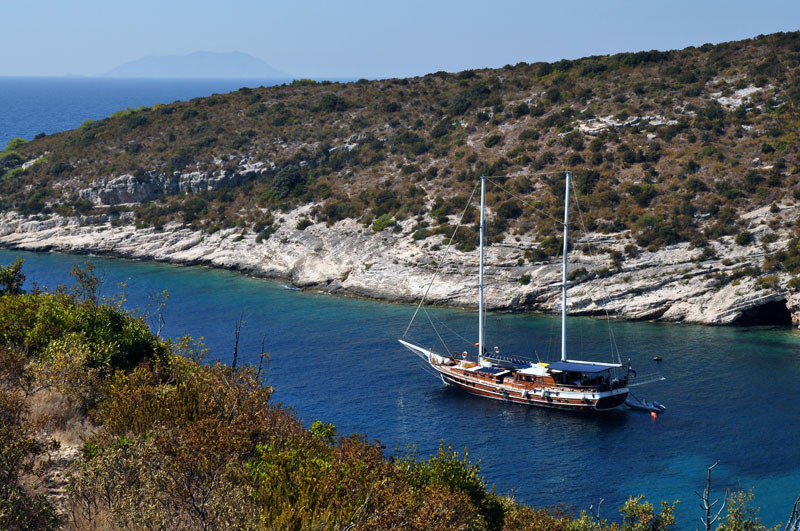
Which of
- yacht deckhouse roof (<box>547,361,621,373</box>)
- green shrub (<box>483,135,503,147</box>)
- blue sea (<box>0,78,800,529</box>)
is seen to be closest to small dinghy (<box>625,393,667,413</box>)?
blue sea (<box>0,78,800,529</box>)

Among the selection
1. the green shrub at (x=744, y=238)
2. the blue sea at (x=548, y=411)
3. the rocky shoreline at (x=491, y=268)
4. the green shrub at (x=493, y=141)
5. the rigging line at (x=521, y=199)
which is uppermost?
the green shrub at (x=493, y=141)

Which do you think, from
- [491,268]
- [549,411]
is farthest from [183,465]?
[491,268]

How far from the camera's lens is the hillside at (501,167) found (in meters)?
74.4

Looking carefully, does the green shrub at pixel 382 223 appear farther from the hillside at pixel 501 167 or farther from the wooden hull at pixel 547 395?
the wooden hull at pixel 547 395

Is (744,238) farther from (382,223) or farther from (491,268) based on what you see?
(382,223)

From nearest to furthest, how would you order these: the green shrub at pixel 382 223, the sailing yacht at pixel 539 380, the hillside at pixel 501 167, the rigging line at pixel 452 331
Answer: the sailing yacht at pixel 539 380
the rigging line at pixel 452 331
the hillside at pixel 501 167
the green shrub at pixel 382 223

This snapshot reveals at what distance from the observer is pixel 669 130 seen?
8962 cm

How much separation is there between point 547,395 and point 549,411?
1.10 meters

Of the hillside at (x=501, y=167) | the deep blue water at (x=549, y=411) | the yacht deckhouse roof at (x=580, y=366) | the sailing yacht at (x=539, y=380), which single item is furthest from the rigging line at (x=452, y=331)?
the yacht deckhouse roof at (x=580, y=366)

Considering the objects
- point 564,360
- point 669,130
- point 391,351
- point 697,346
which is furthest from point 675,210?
point 391,351

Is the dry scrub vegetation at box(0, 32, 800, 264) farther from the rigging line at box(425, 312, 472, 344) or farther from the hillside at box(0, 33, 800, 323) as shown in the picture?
the rigging line at box(425, 312, 472, 344)

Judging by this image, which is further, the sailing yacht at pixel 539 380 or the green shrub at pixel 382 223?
the green shrub at pixel 382 223

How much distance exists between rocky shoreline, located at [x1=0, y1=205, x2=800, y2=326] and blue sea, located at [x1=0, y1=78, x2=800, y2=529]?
2.59 meters

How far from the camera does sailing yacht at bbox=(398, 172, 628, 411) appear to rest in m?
50.2
